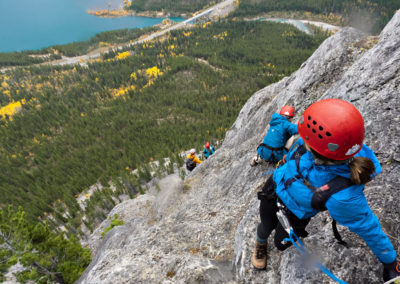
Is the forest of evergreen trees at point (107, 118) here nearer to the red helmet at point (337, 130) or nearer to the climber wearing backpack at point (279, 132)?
the climber wearing backpack at point (279, 132)

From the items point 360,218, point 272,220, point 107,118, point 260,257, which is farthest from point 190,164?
point 107,118

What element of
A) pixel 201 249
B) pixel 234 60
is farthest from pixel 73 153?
pixel 234 60

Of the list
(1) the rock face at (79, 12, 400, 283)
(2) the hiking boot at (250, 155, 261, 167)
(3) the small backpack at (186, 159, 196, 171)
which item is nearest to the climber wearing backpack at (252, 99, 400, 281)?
(1) the rock face at (79, 12, 400, 283)

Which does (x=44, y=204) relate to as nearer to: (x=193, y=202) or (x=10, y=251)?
(x=10, y=251)

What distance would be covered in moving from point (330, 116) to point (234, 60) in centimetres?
14873

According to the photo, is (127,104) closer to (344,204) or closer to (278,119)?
(278,119)

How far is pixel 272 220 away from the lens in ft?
13.6

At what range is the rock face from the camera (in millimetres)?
4281

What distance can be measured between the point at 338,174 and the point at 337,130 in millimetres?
607

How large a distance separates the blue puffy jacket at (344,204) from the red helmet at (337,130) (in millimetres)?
229

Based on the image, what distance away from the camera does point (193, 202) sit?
36.3 feet

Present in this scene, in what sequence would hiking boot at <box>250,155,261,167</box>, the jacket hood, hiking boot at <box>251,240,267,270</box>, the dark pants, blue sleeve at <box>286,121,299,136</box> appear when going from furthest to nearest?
hiking boot at <box>250,155,261,167</box>, the jacket hood, blue sleeve at <box>286,121,299,136</box>, hiking boot at <box>251,240,267,270</box>, the dark pants

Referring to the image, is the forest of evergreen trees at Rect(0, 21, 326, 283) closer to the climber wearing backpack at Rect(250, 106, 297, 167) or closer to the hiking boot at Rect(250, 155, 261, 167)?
the hiking boot at Rect(250, 155, 261, 167)

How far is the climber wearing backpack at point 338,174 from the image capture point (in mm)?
2719
